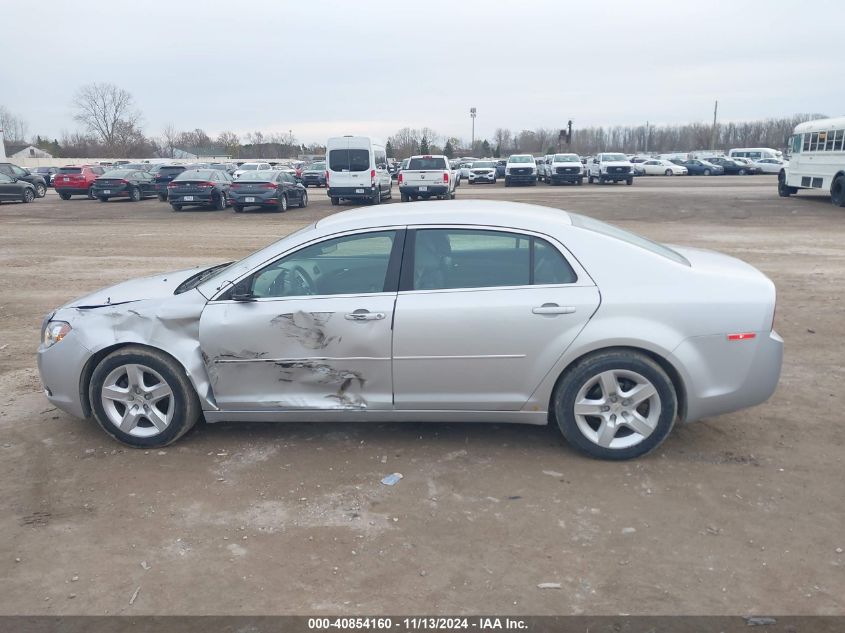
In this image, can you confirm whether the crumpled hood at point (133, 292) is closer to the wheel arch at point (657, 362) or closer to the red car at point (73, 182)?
the wheel arch at point (657, 362)

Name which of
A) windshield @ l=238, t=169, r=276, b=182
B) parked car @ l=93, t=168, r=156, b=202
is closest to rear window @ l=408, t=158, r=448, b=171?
windshield @ l=238, t=169, r=276, b=182

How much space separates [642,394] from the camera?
434 centimetres

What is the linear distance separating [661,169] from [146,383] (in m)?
57.9

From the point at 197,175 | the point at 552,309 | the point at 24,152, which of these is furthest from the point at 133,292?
the point at 24,152

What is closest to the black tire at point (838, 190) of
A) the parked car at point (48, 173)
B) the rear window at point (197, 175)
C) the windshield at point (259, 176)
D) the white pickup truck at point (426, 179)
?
the white pickup truck at point (426, 179)

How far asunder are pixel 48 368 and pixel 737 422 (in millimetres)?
5010

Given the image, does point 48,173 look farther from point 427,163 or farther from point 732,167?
point 732,167

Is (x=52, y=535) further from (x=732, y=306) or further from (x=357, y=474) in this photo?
(x=732, y=306)

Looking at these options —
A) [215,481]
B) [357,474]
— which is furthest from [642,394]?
[215,481]

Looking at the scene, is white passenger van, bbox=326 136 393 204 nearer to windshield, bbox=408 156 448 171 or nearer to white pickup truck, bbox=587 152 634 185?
windshield, bbox=408 156 448 171

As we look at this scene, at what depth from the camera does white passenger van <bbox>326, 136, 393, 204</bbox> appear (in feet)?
81.0

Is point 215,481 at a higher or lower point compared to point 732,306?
lower

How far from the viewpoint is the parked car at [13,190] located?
28.5 m

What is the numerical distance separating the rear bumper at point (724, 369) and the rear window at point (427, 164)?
22.3 m
